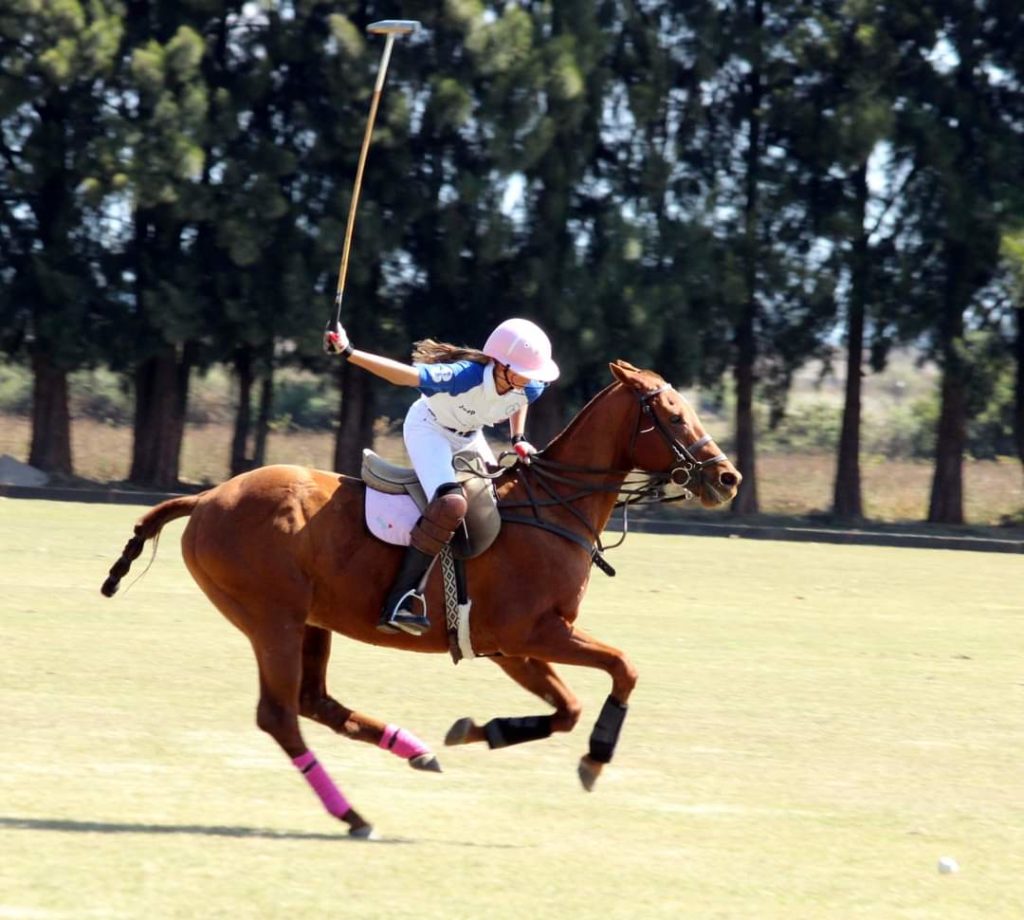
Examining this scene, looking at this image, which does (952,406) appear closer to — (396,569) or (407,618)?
(396,569)

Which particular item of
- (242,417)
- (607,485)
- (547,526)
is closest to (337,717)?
(547,526)

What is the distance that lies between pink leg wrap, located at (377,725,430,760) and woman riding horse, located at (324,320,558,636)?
430 millimetres

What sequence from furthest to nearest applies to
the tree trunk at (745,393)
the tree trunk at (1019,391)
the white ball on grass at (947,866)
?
the tree trunk at (745,393) → the tree trunk at (1019,391) → the white ball on grass at (947,866)

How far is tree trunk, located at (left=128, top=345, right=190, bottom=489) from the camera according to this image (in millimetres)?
30594

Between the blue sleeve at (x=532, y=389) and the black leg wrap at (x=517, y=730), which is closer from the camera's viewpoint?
the black leg wrap at (x=517, y=730)

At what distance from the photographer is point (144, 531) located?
7348 mm

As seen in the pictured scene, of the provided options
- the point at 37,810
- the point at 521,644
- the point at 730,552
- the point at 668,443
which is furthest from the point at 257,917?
the point at 730,552

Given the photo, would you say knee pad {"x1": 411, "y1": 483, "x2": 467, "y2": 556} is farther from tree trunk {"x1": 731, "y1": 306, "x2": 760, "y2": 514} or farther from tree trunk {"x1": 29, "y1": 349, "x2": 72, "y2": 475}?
tree trunk {"x1": 731, "y1": 306, "x2": 760, "y2": 514}

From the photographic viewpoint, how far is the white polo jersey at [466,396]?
23.2ft

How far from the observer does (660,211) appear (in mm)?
31062

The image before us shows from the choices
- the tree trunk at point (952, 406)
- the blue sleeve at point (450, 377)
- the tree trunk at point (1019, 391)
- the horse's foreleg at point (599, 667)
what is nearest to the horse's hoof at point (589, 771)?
the horse's foreleg at point (599, 667)

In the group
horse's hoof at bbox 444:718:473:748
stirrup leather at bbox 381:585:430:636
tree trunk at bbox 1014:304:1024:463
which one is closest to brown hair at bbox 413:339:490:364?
stirrup leather at bbox 381:585:430:636

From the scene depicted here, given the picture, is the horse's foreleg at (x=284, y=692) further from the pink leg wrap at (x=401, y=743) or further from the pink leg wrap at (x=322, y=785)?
the pink leg wrap at (x=401, y=743)

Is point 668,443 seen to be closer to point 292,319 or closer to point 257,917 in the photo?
point 257,917
